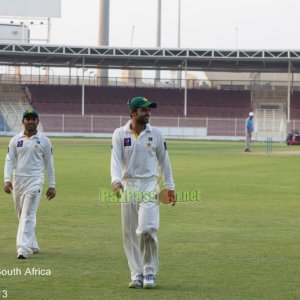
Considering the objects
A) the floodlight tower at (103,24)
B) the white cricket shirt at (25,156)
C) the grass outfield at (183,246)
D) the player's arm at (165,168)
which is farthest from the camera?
the floodlight tower at (103,24)

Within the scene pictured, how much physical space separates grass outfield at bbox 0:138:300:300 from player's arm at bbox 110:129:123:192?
104 cm

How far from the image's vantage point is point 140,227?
10.4 m

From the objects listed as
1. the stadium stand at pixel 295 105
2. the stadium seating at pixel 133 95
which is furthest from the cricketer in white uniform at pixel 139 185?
the stadium stand at pixel 295 105

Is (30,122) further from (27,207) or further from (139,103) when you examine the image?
(139,103)

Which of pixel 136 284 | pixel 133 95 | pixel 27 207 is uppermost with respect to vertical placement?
pixel 133 95

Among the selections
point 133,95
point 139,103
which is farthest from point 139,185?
point 133,95

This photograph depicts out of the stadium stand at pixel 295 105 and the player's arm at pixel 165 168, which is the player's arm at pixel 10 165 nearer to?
the player's arm at pixel 165 168

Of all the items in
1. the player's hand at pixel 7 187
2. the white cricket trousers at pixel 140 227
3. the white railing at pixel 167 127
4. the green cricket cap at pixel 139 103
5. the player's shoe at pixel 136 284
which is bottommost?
the player's shoe at pixel 136 284

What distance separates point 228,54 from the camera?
76062 mm

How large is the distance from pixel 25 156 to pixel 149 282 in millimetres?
3170

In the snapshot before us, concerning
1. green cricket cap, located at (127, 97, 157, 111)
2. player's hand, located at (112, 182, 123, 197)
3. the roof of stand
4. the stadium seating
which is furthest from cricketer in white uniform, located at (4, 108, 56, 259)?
the stadium seating

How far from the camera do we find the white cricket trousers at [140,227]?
34.1 feet

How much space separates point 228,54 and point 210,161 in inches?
→ 1548

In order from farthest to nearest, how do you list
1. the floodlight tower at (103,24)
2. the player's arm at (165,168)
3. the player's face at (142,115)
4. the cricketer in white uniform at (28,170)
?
1. the floodlight tower at (103,24)
2. the cricketer in white uniform at (28,170)
3. the player's arm at (165,168)
4. the player's face at (142,115)
